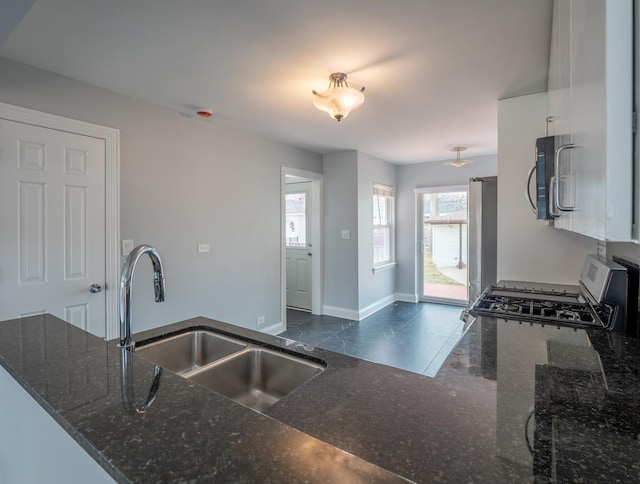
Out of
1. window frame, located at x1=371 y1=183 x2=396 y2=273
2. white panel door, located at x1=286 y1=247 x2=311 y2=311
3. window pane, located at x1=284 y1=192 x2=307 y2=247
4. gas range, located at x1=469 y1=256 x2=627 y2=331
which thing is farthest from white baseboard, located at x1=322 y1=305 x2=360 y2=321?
gas range, located at x1=469 y1=256 x2=627 y2=331

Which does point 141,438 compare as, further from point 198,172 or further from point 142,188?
point 198,172

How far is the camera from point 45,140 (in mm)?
2246

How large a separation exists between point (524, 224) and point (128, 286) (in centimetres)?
258

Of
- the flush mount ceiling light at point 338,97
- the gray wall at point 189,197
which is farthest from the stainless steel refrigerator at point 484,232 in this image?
the gray wall at point 189,197

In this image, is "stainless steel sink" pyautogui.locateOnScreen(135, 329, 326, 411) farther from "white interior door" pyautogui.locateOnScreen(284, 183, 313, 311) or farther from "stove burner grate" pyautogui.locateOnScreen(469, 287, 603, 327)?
"white interior door" pyautogui.locateOnScreen(284, 183, 313, 311)

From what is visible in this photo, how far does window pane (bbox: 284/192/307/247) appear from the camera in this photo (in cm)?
536

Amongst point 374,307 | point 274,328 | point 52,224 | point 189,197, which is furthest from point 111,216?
point 374,307

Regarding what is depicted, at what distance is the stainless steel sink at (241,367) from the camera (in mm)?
1174

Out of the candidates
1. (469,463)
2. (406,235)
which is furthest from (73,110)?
(406,235)

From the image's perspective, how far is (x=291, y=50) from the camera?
2.02 meters

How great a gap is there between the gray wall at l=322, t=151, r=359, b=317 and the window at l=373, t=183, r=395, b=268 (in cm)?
69

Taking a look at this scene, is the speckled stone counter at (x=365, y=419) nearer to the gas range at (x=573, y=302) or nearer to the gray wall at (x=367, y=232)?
the gas range at (x=573, y=302)

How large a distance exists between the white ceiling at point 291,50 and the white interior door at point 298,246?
2.26 m

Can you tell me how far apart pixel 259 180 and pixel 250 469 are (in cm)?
361
